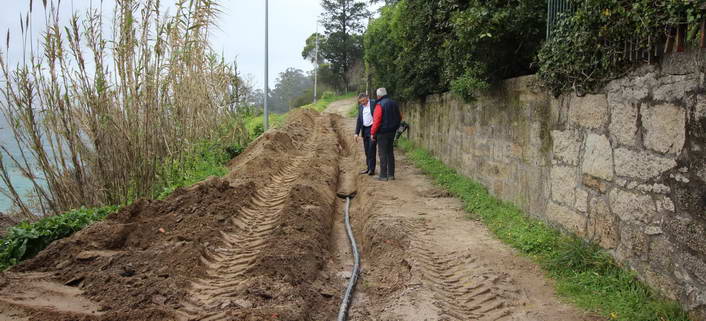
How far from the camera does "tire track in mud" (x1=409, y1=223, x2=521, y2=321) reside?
3.86 metres

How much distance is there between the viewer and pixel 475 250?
17.1 ft

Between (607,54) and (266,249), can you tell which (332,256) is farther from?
(607,54)

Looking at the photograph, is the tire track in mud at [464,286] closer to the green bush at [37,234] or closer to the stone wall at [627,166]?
the stone wall at [627,166]

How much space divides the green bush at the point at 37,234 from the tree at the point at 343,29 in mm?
41416

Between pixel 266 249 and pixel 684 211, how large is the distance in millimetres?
3558

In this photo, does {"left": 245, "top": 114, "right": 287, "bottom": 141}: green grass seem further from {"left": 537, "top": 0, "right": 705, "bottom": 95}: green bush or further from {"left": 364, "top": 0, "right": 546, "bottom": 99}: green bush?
{"left": 537, "top": 0, "right": 705, "bottom": 95}: green bush

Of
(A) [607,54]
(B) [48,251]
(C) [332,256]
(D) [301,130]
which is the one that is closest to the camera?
(A) [607,54]

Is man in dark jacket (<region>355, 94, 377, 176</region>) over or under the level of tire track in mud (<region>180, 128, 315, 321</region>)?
over

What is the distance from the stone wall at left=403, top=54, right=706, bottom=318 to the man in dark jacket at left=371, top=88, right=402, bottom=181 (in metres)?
2.49

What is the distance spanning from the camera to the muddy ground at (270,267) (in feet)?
12.5

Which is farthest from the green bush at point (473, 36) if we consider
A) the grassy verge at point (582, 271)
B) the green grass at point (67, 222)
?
the green grass at point (67, 222)

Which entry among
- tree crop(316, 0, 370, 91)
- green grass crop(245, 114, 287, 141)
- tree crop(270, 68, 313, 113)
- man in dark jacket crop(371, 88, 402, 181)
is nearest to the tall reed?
man in dark jacket crop(371, 88, 402, 181)

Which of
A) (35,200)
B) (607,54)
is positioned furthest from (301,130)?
(607,54)

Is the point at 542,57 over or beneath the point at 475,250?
over
